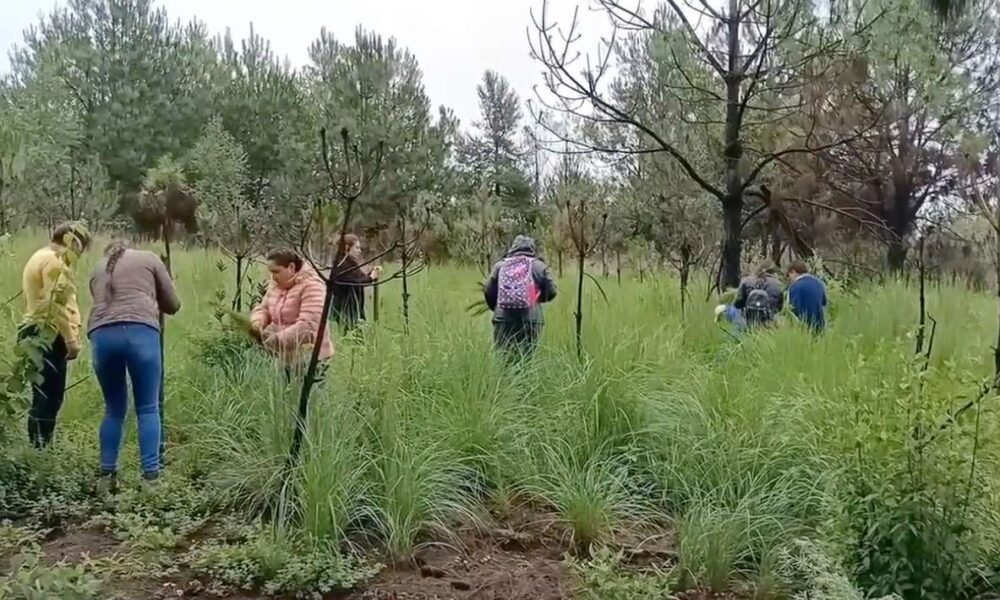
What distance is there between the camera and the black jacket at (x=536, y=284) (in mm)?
6406

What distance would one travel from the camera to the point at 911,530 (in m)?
2.91

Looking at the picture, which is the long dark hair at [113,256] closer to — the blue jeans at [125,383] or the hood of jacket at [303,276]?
the blue jeans at [125,383]

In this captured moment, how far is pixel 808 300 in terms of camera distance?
7371 mm

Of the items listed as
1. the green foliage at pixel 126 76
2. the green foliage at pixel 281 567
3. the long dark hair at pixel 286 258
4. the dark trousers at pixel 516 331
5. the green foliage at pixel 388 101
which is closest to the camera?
the green foliage at pixel 281 567

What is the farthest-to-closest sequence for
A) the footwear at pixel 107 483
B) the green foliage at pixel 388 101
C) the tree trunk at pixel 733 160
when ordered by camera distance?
the green foliage at pixel 388 101
the tree trunk at pixel 733 160
the footwear at pixel 107 483

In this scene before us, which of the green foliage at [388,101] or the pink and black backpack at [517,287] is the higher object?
the green foliage at [388,101]

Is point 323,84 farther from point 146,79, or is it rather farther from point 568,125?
point 568,125

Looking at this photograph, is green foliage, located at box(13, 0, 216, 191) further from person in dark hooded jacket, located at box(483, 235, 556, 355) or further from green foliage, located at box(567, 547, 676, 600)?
green foliage, located at box(567, 547, 676, 600)

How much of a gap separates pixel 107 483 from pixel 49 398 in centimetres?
92

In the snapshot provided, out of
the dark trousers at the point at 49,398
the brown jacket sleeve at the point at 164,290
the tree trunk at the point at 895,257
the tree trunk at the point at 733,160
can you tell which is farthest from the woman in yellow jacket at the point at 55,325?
the tree trunk at the point at 895,257

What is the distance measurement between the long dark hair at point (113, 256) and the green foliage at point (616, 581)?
288 cm

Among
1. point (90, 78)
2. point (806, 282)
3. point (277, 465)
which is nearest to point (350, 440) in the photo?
point (277, 465)

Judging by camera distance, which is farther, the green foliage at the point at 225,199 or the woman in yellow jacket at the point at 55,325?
the green foliage at the point at 225,199

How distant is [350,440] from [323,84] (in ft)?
69.4
